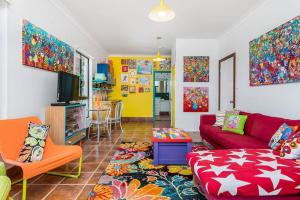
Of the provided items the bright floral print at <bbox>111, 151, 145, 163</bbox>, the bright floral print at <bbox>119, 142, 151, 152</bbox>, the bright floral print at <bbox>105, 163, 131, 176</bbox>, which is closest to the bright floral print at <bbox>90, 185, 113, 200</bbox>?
the bright floral print at <bbox>105, 163, 131, 176</bbox>

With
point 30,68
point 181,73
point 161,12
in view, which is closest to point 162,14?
point 161,12

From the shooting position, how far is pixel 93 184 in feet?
7.41

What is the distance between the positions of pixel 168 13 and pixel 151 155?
7.53 feet

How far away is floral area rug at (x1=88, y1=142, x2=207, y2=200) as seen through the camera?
1991 mm

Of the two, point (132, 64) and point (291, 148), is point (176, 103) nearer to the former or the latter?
point (132, 64)

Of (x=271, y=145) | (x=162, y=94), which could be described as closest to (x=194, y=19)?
(x=271, y=145)

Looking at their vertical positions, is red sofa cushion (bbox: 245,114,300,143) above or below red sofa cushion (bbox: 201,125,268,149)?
above

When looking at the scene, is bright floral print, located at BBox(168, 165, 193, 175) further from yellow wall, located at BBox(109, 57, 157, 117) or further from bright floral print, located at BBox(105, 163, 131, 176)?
yellow wall, located at BBox(109, 57, 157, 117)

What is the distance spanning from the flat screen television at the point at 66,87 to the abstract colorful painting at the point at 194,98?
10.0 feet

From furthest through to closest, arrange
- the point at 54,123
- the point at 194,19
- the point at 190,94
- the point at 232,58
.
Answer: the point at 190,94 → the point at 232,58 → the point at 194,19 → the point at 54,123

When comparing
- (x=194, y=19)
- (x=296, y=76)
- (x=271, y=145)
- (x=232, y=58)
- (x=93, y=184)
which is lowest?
(x=93, y=184)

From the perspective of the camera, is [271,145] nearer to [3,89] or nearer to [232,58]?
[232,58]

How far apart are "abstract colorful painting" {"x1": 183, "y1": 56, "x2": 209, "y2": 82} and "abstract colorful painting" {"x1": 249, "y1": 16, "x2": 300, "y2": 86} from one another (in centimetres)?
183

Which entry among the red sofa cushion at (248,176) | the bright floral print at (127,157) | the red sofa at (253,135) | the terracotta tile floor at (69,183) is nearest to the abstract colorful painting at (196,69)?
the red sofa at (253,135)
